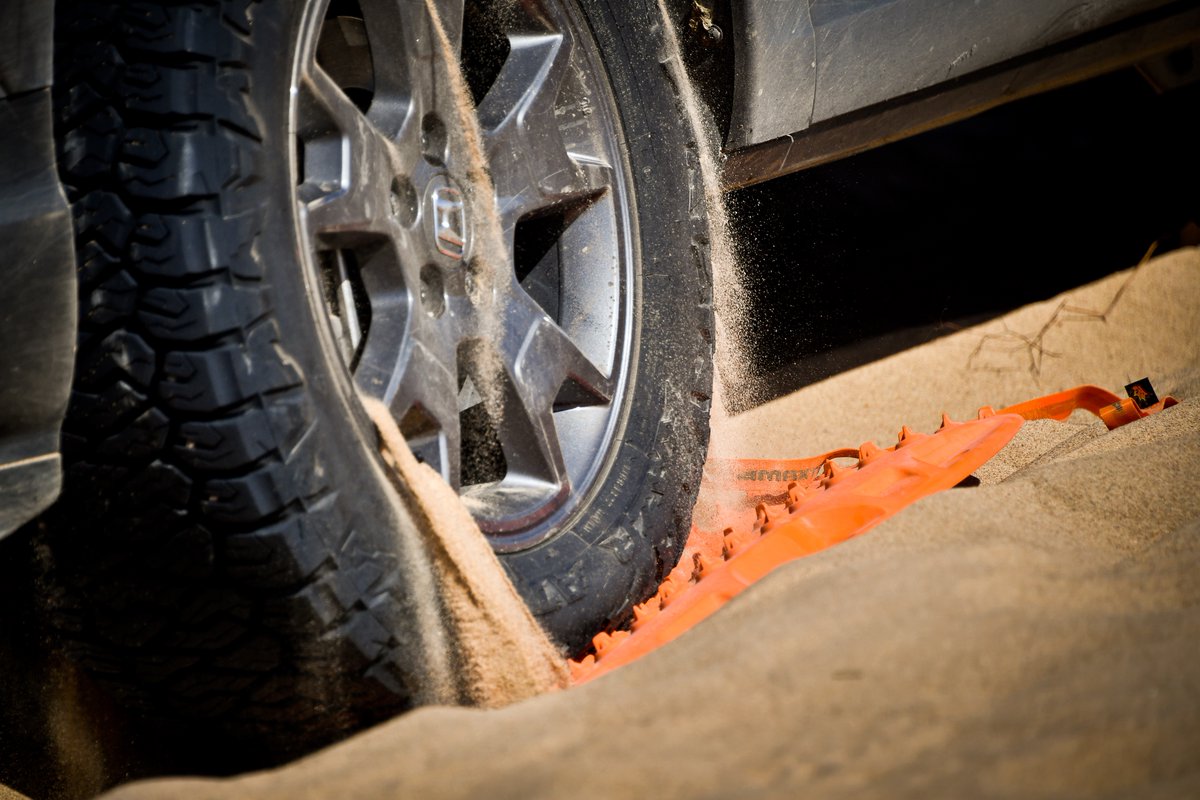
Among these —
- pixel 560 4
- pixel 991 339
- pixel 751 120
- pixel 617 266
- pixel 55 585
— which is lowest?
pixel 991 339

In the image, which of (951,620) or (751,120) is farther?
(751,120)

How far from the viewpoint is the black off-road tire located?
1254 mm

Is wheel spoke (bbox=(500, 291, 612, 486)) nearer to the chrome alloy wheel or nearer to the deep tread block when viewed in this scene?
the chrome alloy wheel

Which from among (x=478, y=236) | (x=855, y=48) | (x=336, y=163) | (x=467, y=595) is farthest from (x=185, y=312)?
(x=855, y=48)

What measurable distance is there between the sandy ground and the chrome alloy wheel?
1.81 feet

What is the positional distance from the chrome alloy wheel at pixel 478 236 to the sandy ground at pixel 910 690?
0.55 meters

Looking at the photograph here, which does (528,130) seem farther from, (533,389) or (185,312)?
(185,312)

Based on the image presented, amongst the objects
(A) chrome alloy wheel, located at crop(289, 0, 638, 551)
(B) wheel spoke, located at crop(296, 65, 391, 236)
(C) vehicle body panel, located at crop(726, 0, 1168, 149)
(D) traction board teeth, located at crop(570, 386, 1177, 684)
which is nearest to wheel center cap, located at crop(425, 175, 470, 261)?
(A) chrome alloy wheel, located at crop(289, 0, 638, 551)

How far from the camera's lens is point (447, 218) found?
175 centimetres

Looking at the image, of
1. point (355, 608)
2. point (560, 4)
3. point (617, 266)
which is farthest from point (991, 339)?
point (355, 608)

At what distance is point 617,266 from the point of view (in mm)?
2113

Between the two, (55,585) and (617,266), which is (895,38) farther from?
(55,585)

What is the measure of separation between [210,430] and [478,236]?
685mm

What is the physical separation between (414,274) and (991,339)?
2.59 m
